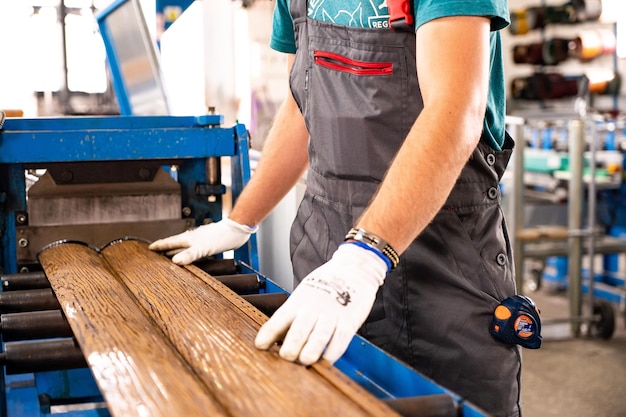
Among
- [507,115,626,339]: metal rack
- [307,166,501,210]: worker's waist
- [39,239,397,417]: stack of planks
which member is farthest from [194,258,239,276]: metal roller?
[507,115,626,339]: metal rack

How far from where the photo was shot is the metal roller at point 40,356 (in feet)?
3.57

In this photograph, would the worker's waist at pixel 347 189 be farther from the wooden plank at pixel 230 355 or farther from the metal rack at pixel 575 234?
the metal rack at pixel 575 234

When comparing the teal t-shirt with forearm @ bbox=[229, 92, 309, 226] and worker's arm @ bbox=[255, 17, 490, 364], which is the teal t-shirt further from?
forearm @ bbox=[229, 92, 309, 226]

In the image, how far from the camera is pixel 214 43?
28.4ft

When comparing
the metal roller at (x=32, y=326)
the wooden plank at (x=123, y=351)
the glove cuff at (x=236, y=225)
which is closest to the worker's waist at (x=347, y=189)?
the glove cuff at (x=236, y=225)

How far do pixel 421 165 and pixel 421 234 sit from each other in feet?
0.86

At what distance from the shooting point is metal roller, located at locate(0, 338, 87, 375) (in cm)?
109

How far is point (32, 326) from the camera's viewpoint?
1.20 metres

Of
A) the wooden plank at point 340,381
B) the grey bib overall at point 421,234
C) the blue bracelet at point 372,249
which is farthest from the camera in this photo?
the grey bib overall at point 421,234

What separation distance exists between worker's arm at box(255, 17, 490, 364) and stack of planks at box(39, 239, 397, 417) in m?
0.06

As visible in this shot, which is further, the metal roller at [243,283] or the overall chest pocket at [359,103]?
the metal roller at [243,283]

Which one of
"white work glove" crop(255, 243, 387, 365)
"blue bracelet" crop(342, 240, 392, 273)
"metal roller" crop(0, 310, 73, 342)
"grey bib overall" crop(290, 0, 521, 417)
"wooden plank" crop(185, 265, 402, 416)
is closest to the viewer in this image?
"wooden plank" crop(185, 265, 402, 416)

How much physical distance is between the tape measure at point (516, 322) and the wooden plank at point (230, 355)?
0.44 metres

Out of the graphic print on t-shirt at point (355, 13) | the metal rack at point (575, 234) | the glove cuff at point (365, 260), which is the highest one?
the graphic print on t-shirt at point (355, 13)
